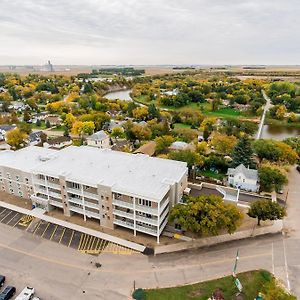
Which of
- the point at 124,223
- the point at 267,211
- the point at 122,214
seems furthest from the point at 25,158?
the point at 267,211

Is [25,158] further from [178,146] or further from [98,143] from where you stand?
[178,146]

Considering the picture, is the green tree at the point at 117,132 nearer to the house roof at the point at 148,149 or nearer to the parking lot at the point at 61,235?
the house roof at the point at 148,149

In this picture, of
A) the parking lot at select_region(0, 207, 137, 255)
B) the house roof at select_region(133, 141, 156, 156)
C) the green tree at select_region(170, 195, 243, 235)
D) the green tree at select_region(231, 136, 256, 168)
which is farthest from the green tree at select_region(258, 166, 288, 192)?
the parking lot at select_region(0, 207, 137, 255)

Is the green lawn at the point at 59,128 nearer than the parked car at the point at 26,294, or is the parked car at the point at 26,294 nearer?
the parked car at the point at 26,294

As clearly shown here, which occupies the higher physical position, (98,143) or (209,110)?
(98,143)

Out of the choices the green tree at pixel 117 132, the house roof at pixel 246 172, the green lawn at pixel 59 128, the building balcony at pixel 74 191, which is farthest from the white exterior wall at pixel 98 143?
the house roof at pixel 246 172

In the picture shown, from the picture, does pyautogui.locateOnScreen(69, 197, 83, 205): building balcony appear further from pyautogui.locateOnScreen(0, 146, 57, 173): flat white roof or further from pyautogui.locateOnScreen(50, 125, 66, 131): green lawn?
pyautogui.locateOnScreen(50, 125, 66, 131): green lawn
